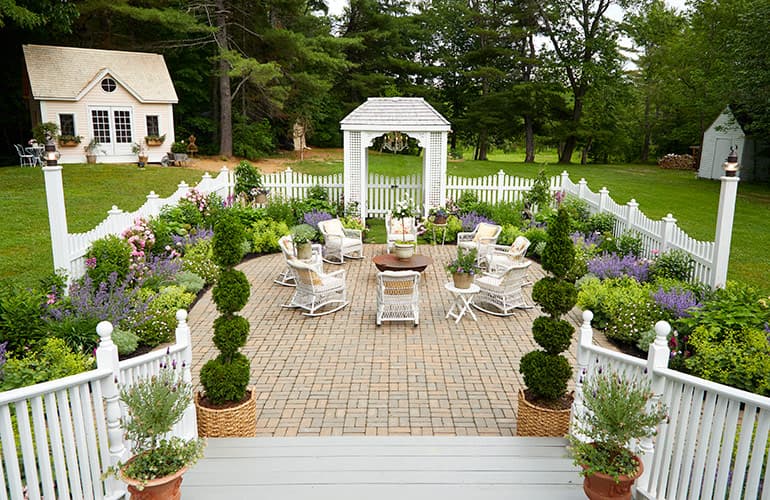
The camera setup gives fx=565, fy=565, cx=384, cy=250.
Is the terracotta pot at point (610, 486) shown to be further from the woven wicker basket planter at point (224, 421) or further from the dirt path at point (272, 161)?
the dirt path at point (272, 161)

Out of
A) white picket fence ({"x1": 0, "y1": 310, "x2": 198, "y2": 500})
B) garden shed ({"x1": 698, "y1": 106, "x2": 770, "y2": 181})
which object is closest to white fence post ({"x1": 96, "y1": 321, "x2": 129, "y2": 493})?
white picket fence ({"x1": 0, "y1": 310, "x2": 198, "y2": 500})

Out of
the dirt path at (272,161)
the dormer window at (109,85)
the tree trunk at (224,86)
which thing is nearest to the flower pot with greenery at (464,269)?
the dirt path at (272,161)

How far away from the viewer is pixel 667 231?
9.70 metres

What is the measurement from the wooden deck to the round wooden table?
5.29 metres

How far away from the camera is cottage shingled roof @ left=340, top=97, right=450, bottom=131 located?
14836 mm

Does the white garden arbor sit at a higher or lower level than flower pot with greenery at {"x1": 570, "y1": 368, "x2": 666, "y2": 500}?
higher

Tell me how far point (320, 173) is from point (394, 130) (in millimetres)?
10842

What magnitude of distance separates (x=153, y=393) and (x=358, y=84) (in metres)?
31.9

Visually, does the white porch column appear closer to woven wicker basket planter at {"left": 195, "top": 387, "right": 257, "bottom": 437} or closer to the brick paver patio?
the brick paver patio

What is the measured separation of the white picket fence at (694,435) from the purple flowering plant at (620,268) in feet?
18.5

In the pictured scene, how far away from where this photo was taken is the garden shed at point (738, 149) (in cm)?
2538

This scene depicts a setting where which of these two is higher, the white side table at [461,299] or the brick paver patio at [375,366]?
the white side table at [461,299]

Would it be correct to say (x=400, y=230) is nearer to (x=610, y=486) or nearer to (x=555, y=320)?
(x=555, y=320)

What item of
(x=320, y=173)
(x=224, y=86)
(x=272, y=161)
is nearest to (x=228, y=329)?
(x=320, y=173)
